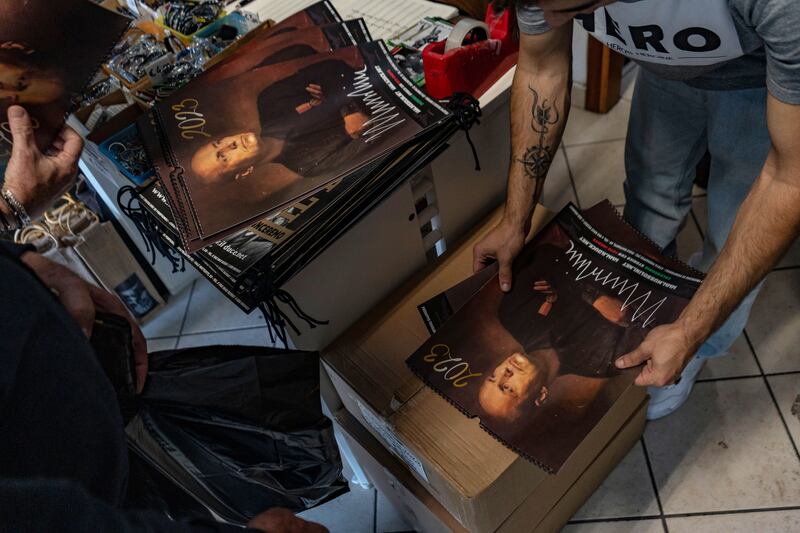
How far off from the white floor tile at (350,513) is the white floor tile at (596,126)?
124cm

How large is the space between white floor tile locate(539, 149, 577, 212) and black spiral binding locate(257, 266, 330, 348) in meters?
1.01

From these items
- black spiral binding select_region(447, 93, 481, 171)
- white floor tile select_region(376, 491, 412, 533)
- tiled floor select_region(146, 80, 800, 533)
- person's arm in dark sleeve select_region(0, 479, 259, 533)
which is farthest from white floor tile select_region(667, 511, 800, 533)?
person's arm in dark sleeve select_region(0, 479, 259, 533)

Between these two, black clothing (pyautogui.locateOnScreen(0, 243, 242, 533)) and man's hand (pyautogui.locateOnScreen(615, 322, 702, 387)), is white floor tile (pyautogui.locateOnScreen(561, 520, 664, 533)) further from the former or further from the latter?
black clothing (pyautogui.locateOnScreen(0, 243, 242, 533))

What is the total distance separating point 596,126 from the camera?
1946 mm

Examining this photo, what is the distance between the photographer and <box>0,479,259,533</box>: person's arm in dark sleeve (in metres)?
0.43

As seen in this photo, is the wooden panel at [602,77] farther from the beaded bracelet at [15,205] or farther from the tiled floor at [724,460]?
the beaded bracelet at [15,205]

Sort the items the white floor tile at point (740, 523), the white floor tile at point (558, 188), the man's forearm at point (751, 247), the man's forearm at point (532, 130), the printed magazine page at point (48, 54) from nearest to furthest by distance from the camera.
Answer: the man's forearm at point (751, 247) → the printed magazine page at point (48, 54) → the man's forearm at point (532, 130) → the white floor tile at point (740, 523) → the white floor tile at point (558, 188)

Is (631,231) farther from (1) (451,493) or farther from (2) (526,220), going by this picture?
(1) (451,493)

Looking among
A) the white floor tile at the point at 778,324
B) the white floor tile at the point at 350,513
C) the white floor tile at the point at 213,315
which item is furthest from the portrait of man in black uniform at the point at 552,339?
the white floor tile at the point at 213,315

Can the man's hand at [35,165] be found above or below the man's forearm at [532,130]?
above

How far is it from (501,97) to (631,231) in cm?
30

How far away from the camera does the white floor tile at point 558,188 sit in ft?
5.75

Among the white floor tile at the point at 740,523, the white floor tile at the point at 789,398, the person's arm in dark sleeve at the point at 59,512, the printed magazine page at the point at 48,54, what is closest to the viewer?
the person's arm in dark sleeve at the point at 59,512

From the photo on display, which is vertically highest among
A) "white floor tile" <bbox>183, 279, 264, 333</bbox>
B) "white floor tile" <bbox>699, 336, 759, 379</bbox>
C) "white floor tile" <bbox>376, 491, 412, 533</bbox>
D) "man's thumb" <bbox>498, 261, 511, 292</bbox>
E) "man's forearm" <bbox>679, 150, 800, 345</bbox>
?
"man's forearm" <bbox>679, 150, 800, 345</bbox>
